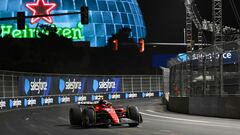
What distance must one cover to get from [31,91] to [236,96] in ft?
81.3

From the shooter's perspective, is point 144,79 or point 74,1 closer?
point 144,79

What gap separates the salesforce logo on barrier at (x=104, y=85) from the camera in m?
60.1

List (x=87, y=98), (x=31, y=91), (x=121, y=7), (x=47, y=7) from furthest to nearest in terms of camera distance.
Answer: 1. (x=121, y=7)
2. (x=47, y=7)
3. (x=87, y=98)
4. (x=31, y=91)

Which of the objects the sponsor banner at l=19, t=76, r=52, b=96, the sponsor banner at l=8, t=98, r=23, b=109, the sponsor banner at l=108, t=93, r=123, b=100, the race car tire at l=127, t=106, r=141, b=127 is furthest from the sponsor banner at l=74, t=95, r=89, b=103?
the race car tire at l=127, t=106, r=141, b=127

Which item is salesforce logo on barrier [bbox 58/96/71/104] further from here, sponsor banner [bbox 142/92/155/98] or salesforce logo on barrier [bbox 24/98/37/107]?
sponsor banner [bbox 142/92/155/98]

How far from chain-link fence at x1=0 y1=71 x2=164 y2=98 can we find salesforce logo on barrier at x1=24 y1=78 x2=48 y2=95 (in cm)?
26

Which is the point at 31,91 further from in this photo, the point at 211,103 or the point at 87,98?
the point at 211,103

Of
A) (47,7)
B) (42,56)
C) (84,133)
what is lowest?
(84,133)

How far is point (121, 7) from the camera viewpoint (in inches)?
4109

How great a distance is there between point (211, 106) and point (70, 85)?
28.5 meters

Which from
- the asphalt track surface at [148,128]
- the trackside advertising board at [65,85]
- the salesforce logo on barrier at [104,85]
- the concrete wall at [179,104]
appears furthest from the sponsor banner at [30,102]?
the asphalt track surface at [148,128]

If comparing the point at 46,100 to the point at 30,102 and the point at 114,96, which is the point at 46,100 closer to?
the point at 30,102

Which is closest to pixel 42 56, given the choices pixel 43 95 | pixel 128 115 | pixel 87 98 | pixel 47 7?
pixel 87 98

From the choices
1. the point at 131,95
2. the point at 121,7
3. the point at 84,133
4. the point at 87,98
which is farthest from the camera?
the point at 121,7
